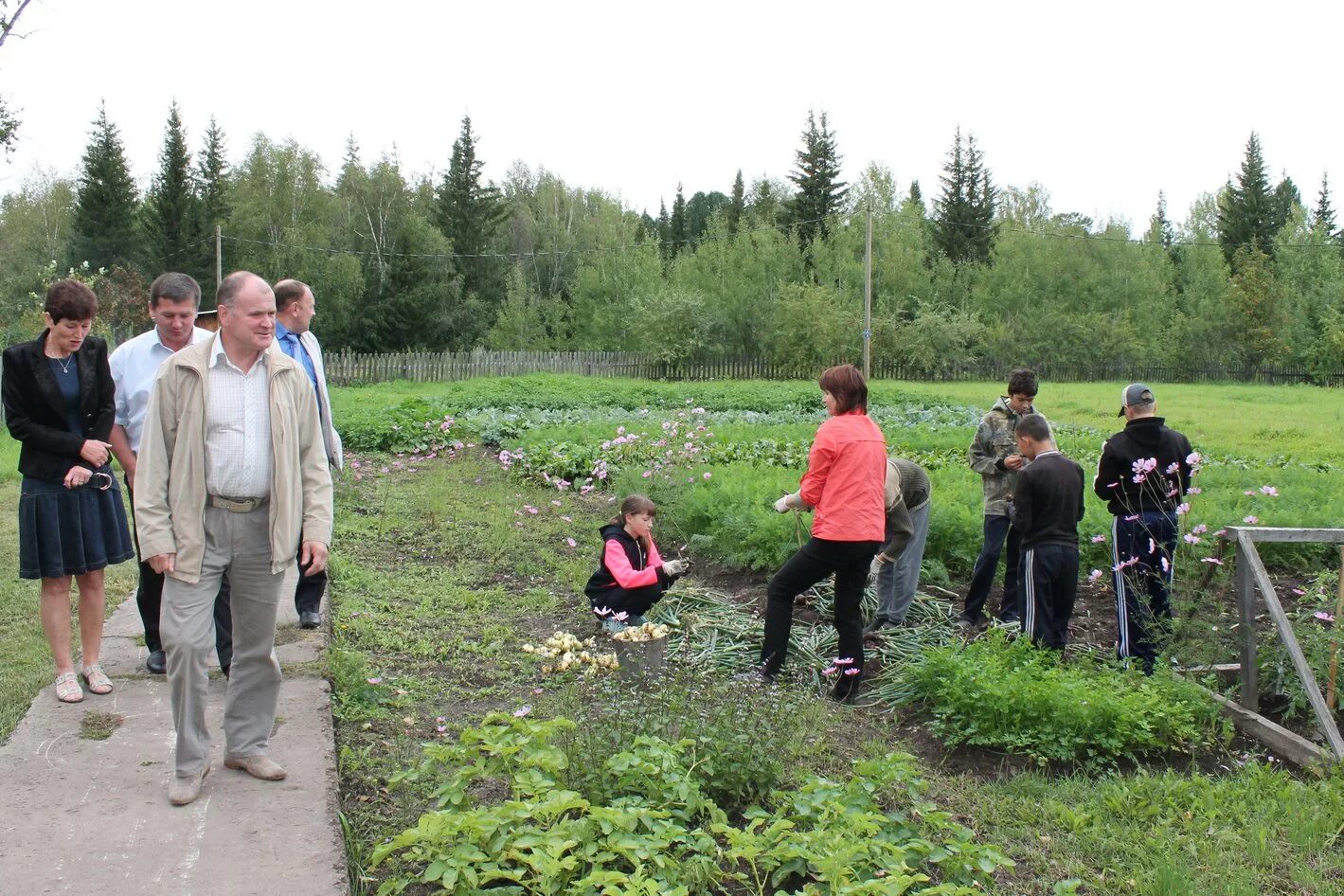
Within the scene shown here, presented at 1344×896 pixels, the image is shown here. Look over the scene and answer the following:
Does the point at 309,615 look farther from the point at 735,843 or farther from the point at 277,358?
the point at 735,843

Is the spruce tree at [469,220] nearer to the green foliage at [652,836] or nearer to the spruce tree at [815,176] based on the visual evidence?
the spruce tree at [815,176]

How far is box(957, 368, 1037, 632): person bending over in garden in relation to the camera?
702 cm

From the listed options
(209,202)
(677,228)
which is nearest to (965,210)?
(677,228)

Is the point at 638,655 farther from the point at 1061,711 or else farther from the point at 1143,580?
the point at 1143,580

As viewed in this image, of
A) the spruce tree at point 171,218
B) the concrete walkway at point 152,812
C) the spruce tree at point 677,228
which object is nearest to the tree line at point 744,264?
the spruce tree at point 171,218

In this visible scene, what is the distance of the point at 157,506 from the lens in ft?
12.5

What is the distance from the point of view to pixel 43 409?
471 cm

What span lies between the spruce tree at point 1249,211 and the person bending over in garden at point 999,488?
5996 centimetres

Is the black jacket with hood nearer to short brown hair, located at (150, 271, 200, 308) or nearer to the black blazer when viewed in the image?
short brown hair, located at (150, 271, 200, 308)

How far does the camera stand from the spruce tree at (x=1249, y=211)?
60.8 meters

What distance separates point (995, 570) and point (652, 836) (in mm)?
4426

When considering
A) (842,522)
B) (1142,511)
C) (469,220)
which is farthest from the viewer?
(469,220)

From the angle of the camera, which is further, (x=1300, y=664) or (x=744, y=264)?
(x=744, y=264)

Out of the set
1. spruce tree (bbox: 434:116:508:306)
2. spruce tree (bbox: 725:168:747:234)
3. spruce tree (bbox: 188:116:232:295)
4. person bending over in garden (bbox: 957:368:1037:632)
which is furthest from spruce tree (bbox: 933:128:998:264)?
person bending over in garden (bbox: 957:368:1037:632)
